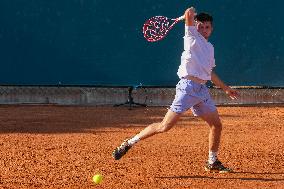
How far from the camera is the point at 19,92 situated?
16.2 metres

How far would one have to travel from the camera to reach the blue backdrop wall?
16.4 metres

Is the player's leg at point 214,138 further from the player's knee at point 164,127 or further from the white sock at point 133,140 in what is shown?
the white sock at point 133,140

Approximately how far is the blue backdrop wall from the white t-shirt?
10.4 m

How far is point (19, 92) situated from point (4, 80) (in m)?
0.54

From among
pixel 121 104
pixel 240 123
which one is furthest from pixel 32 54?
pixel 240 123

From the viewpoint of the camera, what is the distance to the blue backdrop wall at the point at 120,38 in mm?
16406

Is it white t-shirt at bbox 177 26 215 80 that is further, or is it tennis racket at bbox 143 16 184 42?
tennis racket at bbox 143 16 184 42

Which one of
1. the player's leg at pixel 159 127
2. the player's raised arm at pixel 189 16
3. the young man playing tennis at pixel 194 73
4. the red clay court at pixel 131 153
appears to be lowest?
the red clay court at pixel 131 153

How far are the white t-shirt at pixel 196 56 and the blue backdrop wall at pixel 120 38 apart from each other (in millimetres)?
10377

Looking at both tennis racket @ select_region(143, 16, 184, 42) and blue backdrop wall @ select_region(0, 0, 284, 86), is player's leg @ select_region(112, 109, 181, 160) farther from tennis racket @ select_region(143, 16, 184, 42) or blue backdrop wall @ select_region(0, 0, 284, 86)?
blue backdrop wall @ select_region(0, 0, 284, 86)

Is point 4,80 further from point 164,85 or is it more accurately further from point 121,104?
point 164,85

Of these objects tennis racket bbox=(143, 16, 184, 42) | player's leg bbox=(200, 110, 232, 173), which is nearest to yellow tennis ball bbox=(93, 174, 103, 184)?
player's leg bbox=(200, 110, 232, 173)

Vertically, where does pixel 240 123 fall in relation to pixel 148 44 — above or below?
below

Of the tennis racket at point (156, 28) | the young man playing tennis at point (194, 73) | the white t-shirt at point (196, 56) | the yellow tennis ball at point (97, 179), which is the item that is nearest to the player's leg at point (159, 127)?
the young man playing tennis at point (194, 73)
